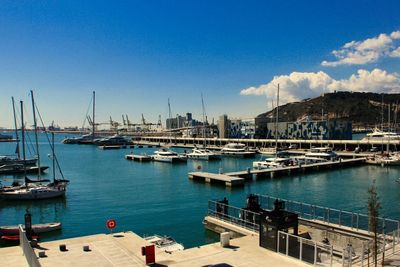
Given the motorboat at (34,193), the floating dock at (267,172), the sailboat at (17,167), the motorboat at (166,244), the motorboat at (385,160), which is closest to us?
the motorboat at (166,244)

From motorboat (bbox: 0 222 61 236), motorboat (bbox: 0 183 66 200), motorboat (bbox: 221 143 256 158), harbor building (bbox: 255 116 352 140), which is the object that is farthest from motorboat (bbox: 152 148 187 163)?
motorboat (bbox: 0 222 61 236)

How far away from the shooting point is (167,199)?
50781 millimetres

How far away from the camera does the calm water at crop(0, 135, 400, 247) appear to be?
121 feet

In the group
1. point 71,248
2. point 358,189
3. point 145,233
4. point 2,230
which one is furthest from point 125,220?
point 358,189

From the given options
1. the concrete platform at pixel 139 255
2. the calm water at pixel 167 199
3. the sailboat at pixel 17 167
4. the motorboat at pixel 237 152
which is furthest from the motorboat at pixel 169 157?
the concrete platform at pixel 139 255

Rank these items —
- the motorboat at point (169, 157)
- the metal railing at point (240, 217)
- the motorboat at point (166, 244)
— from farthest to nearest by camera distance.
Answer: the motorboat at point (169, 157) < the motorboat at point (166, 244) < the metal railing at point (240, 217)

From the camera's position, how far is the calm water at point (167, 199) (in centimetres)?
3691

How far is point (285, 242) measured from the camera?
18.5 meters

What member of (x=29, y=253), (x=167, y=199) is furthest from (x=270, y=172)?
(x=29, y=253)

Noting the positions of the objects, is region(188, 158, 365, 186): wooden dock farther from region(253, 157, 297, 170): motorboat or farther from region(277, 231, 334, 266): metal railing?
region(277, 231, 334, 266): metal railing

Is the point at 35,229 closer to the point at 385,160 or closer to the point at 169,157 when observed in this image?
the point at 169,157

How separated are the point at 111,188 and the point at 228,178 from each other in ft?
61.1

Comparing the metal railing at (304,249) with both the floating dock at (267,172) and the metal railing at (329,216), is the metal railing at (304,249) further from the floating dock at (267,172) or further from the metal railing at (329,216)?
the floating dock at (267,172)

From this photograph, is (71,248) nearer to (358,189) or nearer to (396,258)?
(396,258)
